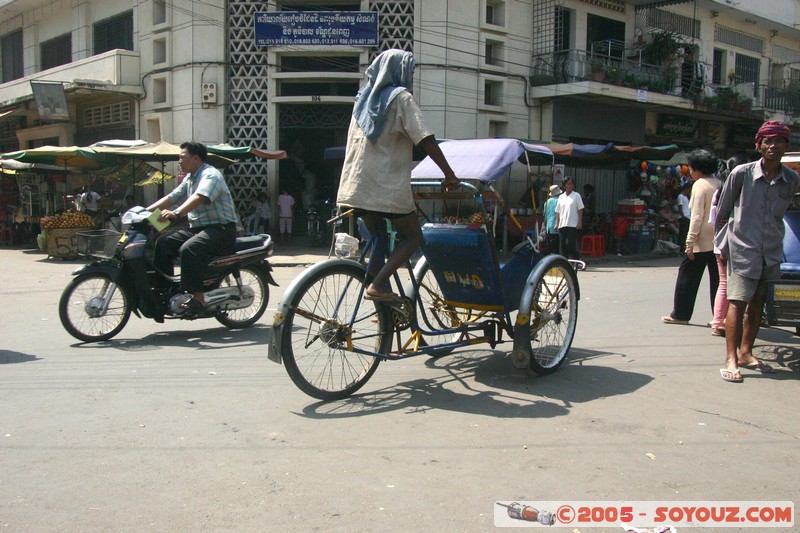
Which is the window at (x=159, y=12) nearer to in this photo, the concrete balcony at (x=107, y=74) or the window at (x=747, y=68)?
the concrete balcony at (x=107, y=74)

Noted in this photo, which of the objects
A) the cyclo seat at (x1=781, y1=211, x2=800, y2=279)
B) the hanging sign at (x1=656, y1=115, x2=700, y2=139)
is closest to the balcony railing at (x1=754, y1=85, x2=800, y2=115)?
the hanging sign at (x1=656, y1=115, x2=700, y2=139)

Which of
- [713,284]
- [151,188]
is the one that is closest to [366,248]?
[713,284]

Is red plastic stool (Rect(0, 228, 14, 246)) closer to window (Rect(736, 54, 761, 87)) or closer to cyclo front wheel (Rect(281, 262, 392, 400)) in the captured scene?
cyclo front wheel (Rect(281, 262, 392, 400))

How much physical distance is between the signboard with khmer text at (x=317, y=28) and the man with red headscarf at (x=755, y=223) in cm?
1392

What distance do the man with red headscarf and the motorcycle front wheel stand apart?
494 centimetres

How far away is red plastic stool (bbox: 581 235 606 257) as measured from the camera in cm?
1686

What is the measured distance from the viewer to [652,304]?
350 inches

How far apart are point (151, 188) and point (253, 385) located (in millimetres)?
16610

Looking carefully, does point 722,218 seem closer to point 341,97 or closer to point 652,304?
point 652,304

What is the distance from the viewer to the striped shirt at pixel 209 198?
251 inches

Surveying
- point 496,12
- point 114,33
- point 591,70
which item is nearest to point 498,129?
point 591,70

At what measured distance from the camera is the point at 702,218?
6973 mm

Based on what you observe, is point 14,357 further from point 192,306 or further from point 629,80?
point 629,80

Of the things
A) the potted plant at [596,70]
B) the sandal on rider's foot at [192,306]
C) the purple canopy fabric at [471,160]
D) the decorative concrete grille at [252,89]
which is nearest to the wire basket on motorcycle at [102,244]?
the sandal on rider's foot at [192,306]
